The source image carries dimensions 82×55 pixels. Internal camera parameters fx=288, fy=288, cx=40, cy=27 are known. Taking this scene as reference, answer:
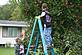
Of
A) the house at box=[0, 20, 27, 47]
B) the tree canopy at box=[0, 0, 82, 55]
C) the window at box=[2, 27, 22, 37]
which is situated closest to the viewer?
the tree canopy at box=[0, 0, 82, 55]

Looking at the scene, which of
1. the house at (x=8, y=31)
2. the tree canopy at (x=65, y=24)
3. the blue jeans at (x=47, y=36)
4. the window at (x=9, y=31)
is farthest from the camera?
the window at (x=9, y=31)

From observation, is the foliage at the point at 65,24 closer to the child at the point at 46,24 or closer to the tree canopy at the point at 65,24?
the tree canopy at the point at 65,24

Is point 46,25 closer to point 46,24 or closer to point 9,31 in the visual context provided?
point 46,24

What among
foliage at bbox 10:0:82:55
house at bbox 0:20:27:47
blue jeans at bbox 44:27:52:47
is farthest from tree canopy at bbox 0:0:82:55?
house at bbox 0:20:27:47

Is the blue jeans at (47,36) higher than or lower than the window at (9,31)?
higher

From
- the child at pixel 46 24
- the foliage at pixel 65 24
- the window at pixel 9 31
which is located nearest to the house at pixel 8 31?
the window at pixel 9 31

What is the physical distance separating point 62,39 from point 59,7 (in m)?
1.16

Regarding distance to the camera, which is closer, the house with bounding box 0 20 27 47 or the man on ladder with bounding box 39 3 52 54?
the man on ladder with bounding box 39 3 52 54

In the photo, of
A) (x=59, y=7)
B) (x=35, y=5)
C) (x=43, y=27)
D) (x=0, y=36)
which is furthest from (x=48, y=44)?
(x=0, y=36)

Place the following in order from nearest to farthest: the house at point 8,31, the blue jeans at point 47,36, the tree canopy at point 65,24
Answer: the blue jeans at point 47,36 < the tree canopy at point 65,24 < the house at point 8,31

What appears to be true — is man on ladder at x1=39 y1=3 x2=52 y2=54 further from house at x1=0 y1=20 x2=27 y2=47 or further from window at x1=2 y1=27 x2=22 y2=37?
window at x1=2 y1=27 x2=22 y2=37

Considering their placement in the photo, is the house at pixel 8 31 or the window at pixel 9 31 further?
the window at pixel 9 31

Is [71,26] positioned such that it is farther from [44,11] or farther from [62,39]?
[44,11]

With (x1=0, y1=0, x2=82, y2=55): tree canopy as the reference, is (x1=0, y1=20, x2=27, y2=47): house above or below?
below
